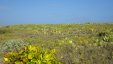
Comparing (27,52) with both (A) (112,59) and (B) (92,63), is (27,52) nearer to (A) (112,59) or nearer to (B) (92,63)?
(B) (92,63)

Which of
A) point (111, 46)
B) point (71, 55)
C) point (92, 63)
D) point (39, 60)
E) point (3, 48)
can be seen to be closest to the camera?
point (39, 60)

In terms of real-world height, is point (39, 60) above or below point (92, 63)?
above

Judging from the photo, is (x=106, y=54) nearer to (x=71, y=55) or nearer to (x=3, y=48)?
(x=71, y=55)

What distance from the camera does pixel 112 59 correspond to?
40.1ft

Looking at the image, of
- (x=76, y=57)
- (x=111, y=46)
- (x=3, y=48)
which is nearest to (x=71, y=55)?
(x=76, y=57)

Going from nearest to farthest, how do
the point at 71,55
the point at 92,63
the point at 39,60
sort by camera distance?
the point at 39,60
the point at 92,63
the point at 71,55

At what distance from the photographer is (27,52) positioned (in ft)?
28.2

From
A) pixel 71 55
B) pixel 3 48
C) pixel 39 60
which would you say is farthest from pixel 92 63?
pixel 3 48

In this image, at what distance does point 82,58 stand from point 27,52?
14.4 feet

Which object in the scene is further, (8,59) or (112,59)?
(112,59)

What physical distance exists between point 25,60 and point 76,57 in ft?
15.2

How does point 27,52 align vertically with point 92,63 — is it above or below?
above

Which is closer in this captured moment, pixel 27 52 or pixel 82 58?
pixel 27 52

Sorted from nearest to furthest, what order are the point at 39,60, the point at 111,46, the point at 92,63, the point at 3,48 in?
the point at 39,60 < the point at 92,63 < the point at 111,46 < the point at 3,48
